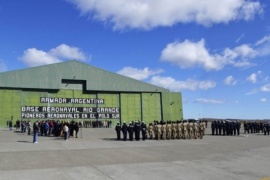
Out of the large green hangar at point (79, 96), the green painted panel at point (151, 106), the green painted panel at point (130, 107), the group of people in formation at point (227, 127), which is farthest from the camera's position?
the green painted panel at point (151, 106)

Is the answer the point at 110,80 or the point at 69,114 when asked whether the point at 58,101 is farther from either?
the point at 110,80

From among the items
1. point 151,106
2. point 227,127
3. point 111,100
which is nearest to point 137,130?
point 227,127

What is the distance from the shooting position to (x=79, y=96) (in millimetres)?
56656

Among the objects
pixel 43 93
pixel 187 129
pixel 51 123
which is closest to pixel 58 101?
pixel 43 93

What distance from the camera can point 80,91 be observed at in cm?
5675

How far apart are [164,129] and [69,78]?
103 feet

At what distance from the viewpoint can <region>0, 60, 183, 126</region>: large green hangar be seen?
171ft

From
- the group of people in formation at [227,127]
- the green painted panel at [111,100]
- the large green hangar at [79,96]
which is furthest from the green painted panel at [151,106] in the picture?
the group of people in formation at [227,127]

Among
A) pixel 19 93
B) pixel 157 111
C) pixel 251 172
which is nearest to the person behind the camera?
pixel 251 172

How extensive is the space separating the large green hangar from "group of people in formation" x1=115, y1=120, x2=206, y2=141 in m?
28.1

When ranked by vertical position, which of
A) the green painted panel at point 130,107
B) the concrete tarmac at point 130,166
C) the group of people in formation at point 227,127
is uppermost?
the green painted panel at point 130,107

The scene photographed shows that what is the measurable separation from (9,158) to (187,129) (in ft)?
56.4

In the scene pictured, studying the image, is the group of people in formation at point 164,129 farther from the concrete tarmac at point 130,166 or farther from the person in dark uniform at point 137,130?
the concrete tarmac at point 130,166

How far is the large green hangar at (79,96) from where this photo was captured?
52.2 meters
